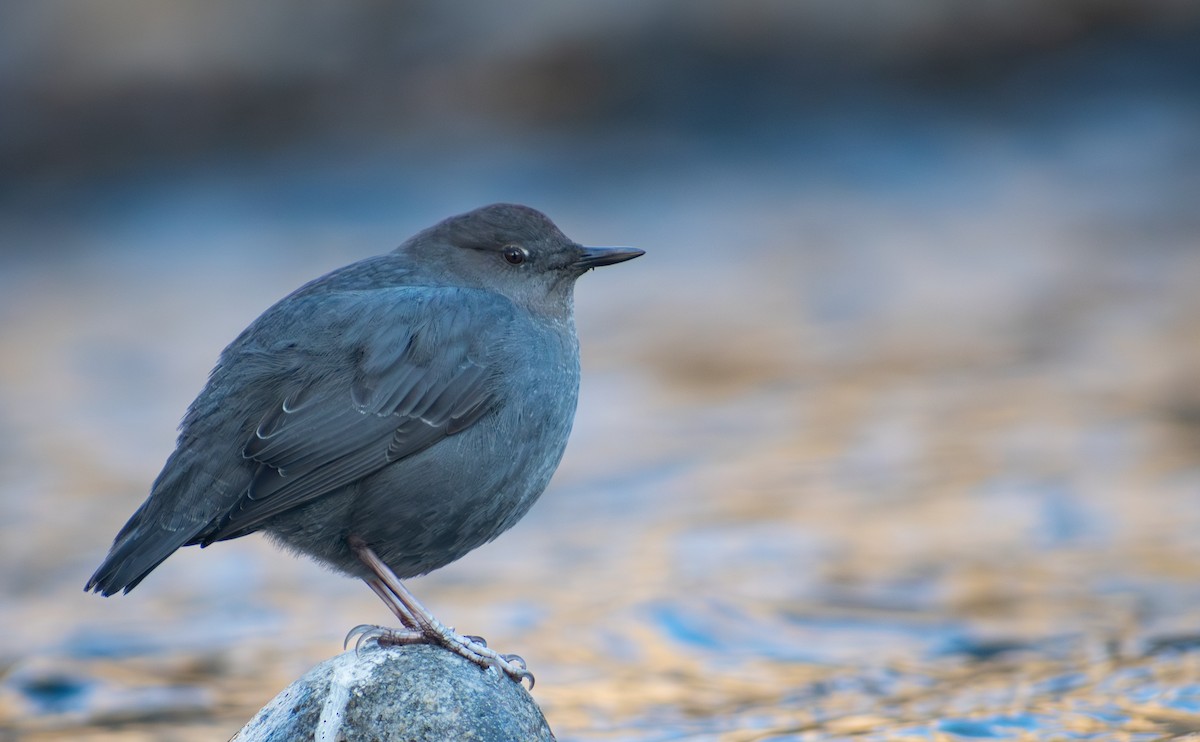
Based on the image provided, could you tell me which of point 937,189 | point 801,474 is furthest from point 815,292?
point 801,474

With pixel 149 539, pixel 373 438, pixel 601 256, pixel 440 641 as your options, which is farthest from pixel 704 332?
pixel 149 539

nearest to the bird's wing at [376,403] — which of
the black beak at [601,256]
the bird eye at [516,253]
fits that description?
the bird eye at [516,253]

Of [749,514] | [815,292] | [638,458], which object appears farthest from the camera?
[815,292]

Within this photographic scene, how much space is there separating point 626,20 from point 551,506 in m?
8.88

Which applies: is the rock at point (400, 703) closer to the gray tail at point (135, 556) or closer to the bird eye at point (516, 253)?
the gray tail at point (135, 556)

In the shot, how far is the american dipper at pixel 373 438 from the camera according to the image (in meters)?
4.59

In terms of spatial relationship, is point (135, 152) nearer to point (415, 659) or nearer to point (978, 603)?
point (978, 603)

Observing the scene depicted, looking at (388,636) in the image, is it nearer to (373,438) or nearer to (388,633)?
(388,633)

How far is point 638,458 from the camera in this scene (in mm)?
10375

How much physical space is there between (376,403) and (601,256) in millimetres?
930

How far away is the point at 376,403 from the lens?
477 centimetres

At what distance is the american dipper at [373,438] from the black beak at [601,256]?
0.32 meters

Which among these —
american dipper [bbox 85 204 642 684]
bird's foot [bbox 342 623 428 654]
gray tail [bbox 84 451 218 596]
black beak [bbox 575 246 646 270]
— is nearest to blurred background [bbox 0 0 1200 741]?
bird's foot [bbox 342 623 428 654]

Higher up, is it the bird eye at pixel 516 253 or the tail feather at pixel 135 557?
the bird eye at pixel 516 253
